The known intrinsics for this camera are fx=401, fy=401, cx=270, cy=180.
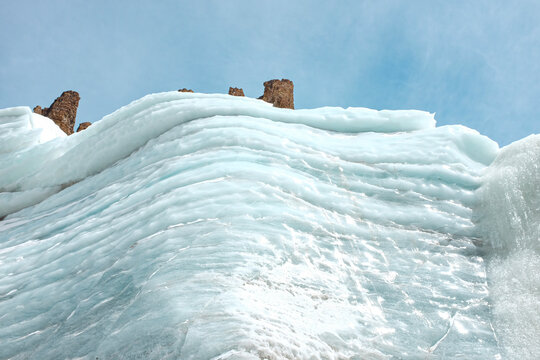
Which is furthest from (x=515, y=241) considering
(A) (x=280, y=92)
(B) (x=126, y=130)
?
(A) (x=280, y=92)

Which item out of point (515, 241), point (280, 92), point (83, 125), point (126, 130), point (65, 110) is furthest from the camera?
point (83, 125)

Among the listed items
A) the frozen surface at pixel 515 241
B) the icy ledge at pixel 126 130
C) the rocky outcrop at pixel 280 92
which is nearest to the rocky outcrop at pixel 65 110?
the rocky outcrop at pixel 280 92

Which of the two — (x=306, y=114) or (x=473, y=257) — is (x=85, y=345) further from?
(x=306, y=114)

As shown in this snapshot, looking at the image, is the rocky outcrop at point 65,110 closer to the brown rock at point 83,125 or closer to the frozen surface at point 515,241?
the brown rock at point 83,125

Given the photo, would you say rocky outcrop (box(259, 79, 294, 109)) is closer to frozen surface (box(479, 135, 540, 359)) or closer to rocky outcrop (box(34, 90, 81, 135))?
rocky outcrop (box(34, 90, 81, 135))

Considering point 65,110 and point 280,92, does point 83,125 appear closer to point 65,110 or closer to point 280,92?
point 65,110

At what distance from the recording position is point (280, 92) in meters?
18.1

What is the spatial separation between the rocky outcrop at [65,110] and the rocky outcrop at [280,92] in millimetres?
8872

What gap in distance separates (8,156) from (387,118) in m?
4.33

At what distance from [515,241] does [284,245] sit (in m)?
1.33

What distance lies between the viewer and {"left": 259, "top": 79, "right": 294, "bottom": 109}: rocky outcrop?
704 inches

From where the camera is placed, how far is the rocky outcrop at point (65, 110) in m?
17.9

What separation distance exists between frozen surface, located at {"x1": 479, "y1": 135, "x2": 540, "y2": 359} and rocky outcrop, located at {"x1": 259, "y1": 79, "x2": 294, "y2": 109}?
1522 centimetres

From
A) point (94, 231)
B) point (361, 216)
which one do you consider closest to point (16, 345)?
point (94, 231)
